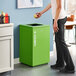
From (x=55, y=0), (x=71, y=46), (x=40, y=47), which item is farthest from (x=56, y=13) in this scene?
(x=71, y=46)

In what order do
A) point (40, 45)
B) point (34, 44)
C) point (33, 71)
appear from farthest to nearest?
point (40, 45), point (34, 44), point (33, 71)

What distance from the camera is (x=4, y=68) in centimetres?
432

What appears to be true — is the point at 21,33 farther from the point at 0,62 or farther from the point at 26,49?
the point at 0,62

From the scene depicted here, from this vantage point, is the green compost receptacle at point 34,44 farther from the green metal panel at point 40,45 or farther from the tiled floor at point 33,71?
the tiled floor at point 33,71

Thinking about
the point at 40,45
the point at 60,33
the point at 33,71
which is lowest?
the point at 33,71

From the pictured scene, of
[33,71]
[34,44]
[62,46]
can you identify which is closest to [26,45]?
[34,44]

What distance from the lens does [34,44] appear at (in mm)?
4820

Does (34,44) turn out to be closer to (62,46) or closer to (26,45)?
(26,45)

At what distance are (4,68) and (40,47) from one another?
3.01 ft

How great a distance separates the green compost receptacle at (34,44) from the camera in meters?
4.82

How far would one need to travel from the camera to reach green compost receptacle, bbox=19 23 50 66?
4.82 m

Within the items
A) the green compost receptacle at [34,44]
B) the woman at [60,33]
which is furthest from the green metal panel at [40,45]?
the woman at [60,33]

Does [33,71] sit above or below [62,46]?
below

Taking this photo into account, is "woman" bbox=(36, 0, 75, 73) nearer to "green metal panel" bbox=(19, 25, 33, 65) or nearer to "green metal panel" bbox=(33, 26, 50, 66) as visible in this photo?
"green metal panel" bbox=(33, 26, 50, 66)
